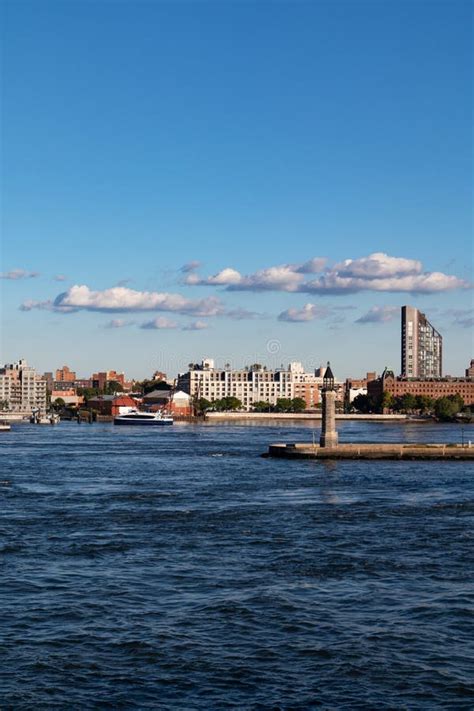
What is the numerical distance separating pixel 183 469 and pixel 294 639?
57.8 meters

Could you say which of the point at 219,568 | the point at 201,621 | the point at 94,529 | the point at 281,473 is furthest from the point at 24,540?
the point at 281,473

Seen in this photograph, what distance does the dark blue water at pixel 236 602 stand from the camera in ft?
74.2

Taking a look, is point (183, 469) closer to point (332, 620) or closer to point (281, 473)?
point (281, 473)

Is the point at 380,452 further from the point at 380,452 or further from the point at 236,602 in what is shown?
the point at 236,602

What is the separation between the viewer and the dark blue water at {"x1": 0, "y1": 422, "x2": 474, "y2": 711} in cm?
2261

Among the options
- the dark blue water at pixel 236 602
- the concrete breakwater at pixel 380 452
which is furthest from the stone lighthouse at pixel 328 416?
the dark blue water at pixel 236 602

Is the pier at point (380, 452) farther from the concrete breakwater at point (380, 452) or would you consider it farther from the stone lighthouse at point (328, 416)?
the stone lighthouse at point (328, 416)

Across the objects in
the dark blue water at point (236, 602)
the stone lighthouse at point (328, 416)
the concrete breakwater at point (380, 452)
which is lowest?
the dark blue water at point (236, 602)

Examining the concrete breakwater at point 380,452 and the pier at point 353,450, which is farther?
the pier at point 353,450

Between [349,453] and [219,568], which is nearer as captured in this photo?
[219,568]

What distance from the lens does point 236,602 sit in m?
30.1

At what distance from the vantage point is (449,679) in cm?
2319

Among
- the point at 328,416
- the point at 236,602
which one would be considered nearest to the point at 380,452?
the point at 328,416

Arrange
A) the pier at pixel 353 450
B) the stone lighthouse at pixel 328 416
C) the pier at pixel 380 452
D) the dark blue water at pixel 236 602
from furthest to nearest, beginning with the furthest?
the stone lighthouse at pixel 328 416 → the pier at pixel 353 450 → the pier at pixel 380 452 → the dark blue water at pixel 236 602
